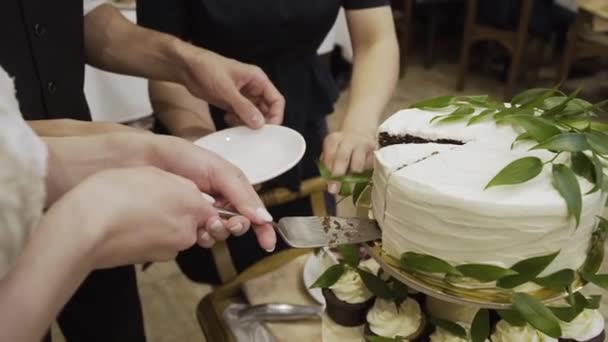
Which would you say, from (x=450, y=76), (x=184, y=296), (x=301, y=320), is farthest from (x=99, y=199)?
(x=450, y=76)

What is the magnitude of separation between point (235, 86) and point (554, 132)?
1.88 ft

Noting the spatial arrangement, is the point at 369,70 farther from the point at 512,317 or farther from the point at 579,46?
the point at 579,46

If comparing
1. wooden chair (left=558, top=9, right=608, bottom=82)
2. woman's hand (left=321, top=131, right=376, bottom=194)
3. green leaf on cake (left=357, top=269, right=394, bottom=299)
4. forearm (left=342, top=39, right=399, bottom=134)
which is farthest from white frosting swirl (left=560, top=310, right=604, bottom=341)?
wooden chair (left=558, top=9, right=608, bottom=82)

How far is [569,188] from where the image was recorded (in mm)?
706

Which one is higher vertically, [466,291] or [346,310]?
[466,291]

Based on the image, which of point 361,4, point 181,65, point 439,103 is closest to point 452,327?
point 439,103

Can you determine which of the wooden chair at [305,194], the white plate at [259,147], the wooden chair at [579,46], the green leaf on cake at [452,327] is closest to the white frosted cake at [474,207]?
the green leaf on cake at [452,327]

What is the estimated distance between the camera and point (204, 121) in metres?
1.34

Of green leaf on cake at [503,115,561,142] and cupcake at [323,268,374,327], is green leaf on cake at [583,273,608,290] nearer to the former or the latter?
green leaf on cake at [503,115,561,142]

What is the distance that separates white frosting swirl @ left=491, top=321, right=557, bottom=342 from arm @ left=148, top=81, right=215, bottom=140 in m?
0.72

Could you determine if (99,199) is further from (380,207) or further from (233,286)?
(233,286)

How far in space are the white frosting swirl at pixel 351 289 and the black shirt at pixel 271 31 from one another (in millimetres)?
554

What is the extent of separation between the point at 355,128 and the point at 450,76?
2.83m

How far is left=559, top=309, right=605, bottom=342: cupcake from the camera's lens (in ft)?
2.70
